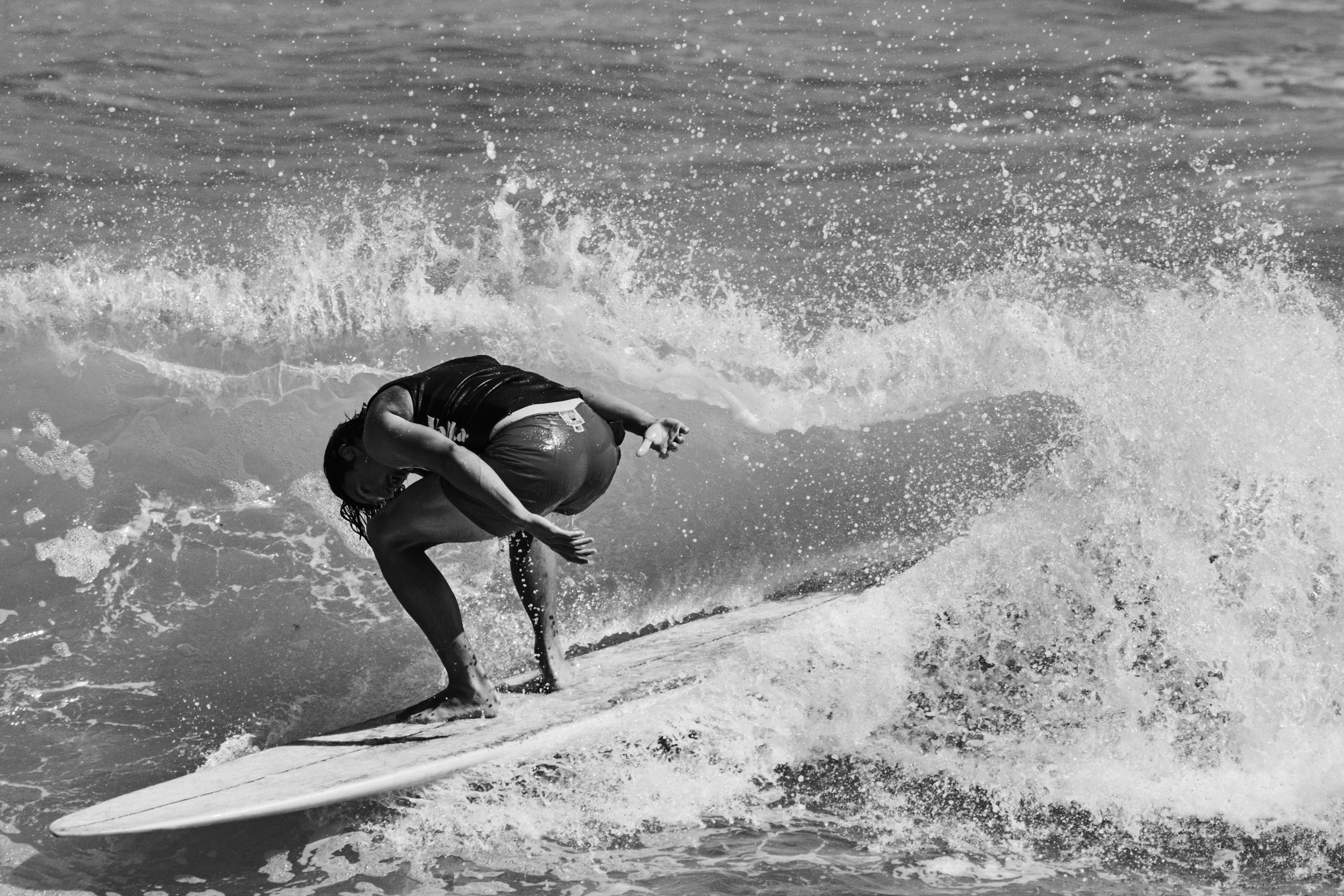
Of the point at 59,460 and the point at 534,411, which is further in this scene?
the point at 59,460

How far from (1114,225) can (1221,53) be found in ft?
17.2

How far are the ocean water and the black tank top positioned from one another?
111cm

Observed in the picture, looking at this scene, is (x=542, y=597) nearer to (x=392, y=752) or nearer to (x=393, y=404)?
(x=392, y=752)

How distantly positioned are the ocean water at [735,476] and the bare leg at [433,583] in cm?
42

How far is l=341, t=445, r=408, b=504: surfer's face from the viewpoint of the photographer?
389cm

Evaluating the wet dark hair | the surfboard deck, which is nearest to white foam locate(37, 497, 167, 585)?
the surfboard deck

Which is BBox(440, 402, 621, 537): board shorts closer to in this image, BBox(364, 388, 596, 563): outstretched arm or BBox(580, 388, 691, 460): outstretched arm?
BBox(364, 388, 596, 563): outstretched arm

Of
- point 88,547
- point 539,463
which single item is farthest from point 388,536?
point 88,547

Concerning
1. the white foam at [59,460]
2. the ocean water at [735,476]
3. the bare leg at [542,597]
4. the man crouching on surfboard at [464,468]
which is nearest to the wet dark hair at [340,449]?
the man crouching on surfboard at [464,468]

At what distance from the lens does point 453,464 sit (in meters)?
3.58

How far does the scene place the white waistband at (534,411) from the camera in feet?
12.6

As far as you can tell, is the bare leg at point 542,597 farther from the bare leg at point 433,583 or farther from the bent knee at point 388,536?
the bent knee at point 388,536

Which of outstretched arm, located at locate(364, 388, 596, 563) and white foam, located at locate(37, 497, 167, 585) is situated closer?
outstretched arm, located at locate(364, 388, 596, 563)

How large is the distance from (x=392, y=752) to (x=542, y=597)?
77 centimetres
